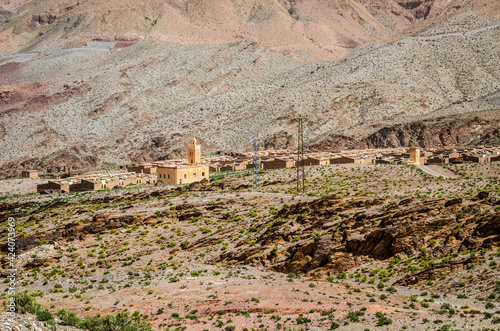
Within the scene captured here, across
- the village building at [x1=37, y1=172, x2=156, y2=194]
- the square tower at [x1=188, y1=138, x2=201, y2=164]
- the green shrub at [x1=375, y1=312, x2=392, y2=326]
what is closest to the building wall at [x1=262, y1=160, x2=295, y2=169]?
the square tower at [x1=188, y1=138, x2=201, y2=164]

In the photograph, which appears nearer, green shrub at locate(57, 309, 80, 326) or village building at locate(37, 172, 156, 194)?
green shrub at locate(57, 309, 80, 326)


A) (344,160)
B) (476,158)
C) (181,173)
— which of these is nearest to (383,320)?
(476,158)

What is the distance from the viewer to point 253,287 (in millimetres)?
25938

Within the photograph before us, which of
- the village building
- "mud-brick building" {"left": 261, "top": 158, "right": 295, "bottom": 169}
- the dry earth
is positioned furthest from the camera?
the village building

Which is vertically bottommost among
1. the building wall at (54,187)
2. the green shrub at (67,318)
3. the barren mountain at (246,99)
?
the green shrub at (67,318)

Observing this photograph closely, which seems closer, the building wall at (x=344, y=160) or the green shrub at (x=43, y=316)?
the green shrub at (x=43, y=316)

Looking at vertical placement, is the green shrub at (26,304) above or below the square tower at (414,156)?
below

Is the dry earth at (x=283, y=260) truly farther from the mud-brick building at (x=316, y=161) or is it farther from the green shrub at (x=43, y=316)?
the mud-brick building at (x=316, y=161)

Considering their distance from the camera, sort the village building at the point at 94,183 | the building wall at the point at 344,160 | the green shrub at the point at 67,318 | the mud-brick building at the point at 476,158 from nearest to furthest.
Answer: the green shrub at the point at 67,318 → the mud-brick building at the point at 476,158 → the building wall at the point at 344,160 → the village building at the point at 94,183

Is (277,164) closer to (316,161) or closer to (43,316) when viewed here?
(316,161)

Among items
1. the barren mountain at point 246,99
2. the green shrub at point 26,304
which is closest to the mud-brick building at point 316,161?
the barren mountain at point 246,99

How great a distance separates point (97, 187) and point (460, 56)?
9340 centimetres

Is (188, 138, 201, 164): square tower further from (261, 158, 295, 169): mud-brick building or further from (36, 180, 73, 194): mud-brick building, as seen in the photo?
(36, 180, 73, 194): mud-brick building

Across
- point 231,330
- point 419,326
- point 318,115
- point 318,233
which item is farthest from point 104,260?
point 318,115
